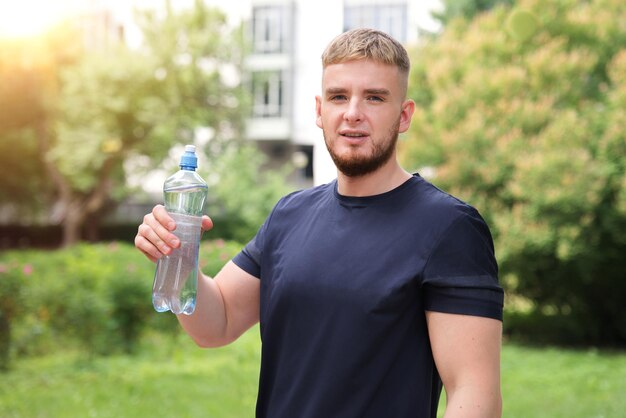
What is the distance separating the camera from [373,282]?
76.6 inches

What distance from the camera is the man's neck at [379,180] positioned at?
2098 mm

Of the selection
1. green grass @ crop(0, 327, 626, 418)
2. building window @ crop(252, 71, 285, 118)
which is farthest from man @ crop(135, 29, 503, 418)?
building window @ crop(252, 71, 285, 118)

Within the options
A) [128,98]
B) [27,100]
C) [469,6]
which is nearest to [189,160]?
[469,6]

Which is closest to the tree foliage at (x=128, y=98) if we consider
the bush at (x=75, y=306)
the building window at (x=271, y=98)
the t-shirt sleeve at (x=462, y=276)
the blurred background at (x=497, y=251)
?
the building window at (x=271, y=98)

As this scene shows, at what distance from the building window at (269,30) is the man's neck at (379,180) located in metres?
35.4

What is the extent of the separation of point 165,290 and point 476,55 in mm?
12111

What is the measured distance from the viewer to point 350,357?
1.97 metres

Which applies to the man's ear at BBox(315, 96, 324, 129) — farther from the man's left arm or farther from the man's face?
the man's left arm

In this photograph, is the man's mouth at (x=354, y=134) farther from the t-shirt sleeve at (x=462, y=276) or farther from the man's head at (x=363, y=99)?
the t-shirt sleeve at (x=462, y=276)

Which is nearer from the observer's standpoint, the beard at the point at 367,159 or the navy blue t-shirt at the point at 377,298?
the navy blue t-shirt at the point at 377,298

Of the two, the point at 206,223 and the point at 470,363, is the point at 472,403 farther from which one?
the point at 206,223

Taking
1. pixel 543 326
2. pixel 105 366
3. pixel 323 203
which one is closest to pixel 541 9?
pixel 543 326

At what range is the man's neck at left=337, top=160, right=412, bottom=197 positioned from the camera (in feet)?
6.88

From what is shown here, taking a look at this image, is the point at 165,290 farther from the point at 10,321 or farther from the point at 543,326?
the point at 543,326
